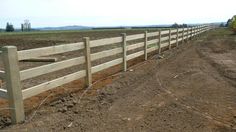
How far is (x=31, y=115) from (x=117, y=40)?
4700mm

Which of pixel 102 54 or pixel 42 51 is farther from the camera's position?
pixel 102 54

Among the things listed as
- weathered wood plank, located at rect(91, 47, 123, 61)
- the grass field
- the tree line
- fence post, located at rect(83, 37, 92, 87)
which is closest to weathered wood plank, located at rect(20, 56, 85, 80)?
fence post, located at rect(83, 37, 92, 87)

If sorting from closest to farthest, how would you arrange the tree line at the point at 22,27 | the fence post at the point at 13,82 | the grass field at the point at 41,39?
the fence post at the point at 13,82 → the grass field at the point at 41,39 → the tree line at the point at 22,27

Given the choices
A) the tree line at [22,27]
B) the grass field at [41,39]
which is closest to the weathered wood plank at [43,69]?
the grass field at [41,39]

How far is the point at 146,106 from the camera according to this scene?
20.2 ft

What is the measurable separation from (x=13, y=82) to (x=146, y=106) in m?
2.53

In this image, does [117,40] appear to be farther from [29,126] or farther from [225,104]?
[29,126]

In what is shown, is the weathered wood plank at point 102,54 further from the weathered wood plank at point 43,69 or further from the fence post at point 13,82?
the fence post at point 13,82

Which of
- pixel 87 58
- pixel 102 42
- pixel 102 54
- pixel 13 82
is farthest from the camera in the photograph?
pixel 102 54

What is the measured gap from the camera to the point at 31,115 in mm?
5695

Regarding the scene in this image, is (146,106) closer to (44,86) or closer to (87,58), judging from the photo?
(44,86)

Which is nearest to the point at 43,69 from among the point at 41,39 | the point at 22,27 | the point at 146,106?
the point at 146,106

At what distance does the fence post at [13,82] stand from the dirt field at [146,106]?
8.8 inches

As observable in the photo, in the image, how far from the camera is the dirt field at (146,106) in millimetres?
5098
